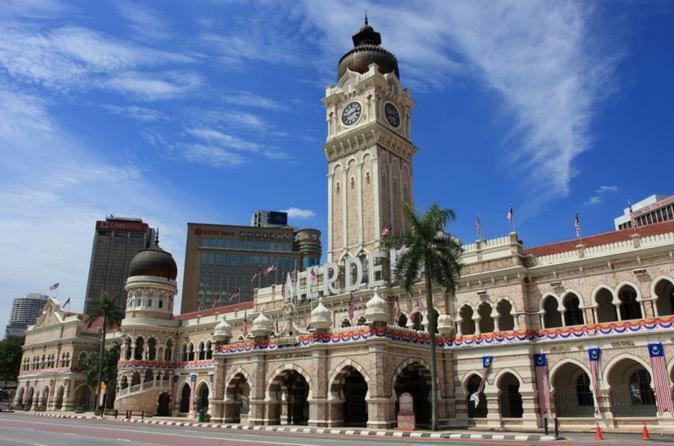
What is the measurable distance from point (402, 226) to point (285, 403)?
20.8 metres

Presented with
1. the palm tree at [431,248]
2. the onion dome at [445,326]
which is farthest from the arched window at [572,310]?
the palm tree at [431,248]

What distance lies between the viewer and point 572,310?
120ft

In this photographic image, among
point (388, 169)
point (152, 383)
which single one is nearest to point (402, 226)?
point (388, 169)

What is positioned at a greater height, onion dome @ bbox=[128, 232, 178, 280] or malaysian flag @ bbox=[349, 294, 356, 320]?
onion dome @ bbox=[128, 232, 178, 280]

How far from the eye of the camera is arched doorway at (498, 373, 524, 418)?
38094 mm

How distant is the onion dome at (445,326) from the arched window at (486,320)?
289cm

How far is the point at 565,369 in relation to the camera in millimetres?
36344

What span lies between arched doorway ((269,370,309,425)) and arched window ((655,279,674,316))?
22143 millimetres

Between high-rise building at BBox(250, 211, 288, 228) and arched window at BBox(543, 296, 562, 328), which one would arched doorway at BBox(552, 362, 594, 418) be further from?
high-rise building at BBox(250, 211, 288, 228)

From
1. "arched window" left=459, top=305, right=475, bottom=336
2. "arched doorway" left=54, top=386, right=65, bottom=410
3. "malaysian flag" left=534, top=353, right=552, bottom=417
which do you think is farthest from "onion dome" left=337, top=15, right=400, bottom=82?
"arched doorway" left=54, top=386, right=65, bottom=410

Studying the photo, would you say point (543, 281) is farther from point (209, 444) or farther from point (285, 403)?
point (209, 444)

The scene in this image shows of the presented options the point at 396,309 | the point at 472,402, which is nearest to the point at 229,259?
the point at 396,309

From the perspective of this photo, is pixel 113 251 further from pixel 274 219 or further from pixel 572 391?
pixel 572 391

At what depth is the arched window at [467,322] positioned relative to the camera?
1612 inches
